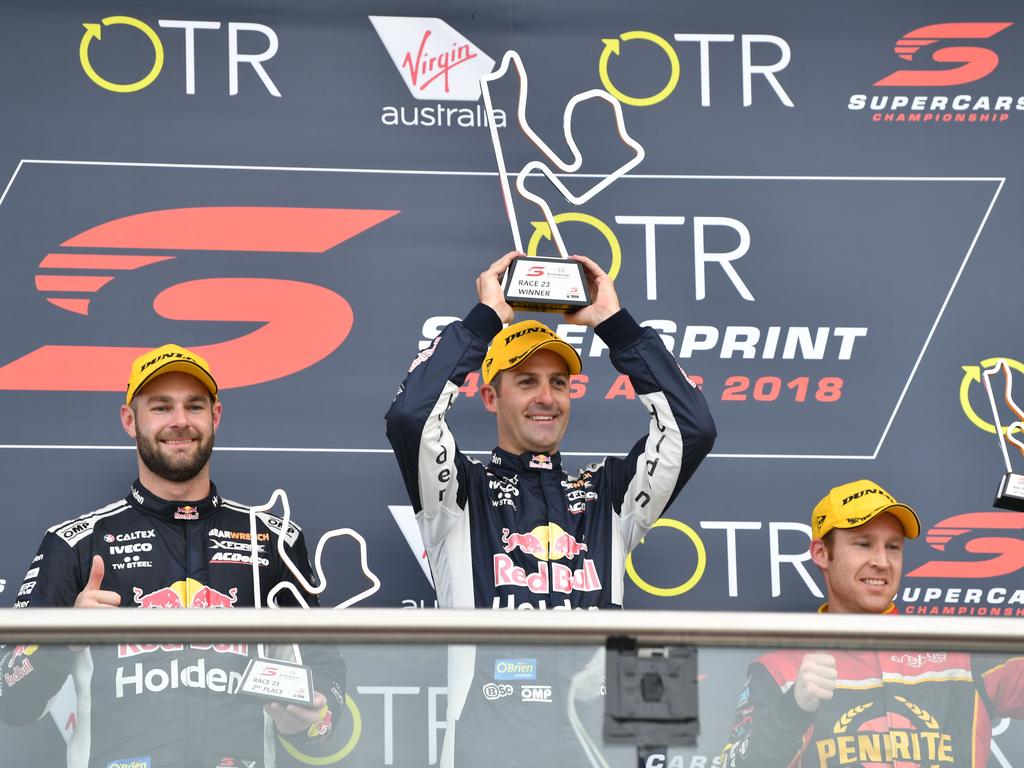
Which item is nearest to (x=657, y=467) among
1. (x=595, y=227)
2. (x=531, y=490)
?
(x=531, y=490)

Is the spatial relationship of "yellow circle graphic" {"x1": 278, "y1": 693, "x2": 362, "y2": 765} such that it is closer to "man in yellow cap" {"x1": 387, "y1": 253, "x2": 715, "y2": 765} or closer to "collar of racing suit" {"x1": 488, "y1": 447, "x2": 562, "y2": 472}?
"man in yellow cap" {"x1": 387, "y1": 253, "x2": 715, "y2": 765}

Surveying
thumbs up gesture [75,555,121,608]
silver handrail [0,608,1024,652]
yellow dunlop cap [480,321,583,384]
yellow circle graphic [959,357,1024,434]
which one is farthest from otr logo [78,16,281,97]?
silver handrail [0,608,1024,652]

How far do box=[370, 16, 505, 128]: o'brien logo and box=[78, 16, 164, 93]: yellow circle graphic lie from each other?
0.52 meters

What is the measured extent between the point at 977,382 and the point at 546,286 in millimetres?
1299

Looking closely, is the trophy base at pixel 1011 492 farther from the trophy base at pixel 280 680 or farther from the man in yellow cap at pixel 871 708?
the trophy base at pixel 280 680

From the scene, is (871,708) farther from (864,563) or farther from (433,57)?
(433,57)

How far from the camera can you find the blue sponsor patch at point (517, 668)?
158 centimetres

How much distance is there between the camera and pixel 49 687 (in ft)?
5.17

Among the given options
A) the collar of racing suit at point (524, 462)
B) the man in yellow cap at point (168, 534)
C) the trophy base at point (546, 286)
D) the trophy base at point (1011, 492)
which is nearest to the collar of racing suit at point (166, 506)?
the man in yellow cap at point (168, 534)

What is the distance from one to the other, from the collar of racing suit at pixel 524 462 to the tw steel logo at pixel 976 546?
1.02 metres

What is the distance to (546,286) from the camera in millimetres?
2930

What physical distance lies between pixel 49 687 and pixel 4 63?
7.83 feet

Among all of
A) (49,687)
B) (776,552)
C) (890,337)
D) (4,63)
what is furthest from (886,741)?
(4,63)

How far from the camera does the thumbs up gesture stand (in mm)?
2461
